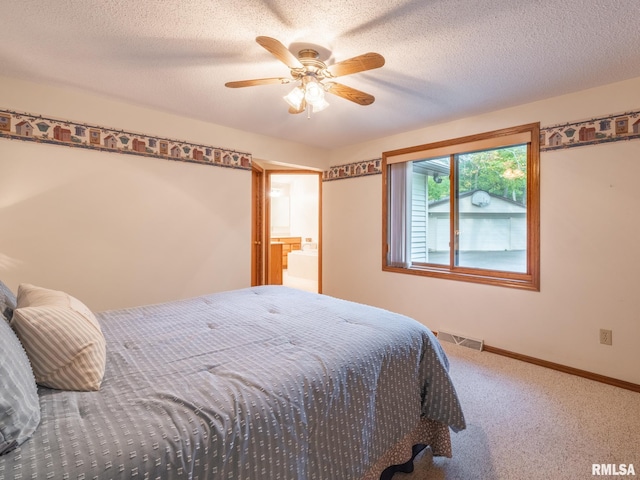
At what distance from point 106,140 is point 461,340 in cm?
393

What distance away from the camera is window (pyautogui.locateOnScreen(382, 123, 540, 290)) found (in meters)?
2.96

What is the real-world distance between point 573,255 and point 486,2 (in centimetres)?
213

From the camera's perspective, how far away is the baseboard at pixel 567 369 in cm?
239

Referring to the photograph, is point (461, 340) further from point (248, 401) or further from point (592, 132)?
point (248, 401)

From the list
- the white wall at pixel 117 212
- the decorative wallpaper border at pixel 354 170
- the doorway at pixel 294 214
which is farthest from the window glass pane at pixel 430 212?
the doorway at pixel 294 214

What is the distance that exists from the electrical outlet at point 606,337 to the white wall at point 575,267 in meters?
0.04

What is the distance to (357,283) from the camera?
14.1 feet

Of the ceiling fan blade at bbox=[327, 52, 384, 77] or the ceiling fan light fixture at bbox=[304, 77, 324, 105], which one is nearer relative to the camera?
the ceiling fan blade at bbox=[327, 52, 384, 77]

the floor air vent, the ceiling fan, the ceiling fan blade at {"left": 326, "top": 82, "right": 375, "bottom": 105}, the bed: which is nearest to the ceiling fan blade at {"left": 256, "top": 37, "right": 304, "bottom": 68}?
the ceiling fan

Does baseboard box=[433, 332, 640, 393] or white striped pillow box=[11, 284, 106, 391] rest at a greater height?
white striped pillow box=[11, 284, 106, 391]

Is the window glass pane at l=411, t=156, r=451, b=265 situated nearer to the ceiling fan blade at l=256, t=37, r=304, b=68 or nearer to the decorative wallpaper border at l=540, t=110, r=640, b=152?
the decorative wallpaper border at l=540, t=110, r=640, b=152

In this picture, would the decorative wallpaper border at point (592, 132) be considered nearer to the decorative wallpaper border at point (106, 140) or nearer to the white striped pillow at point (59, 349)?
the decorative wallpaper border at point (106, 140)

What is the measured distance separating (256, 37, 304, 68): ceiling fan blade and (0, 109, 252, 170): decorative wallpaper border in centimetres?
187

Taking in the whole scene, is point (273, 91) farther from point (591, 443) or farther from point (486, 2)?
point (591, 443)
